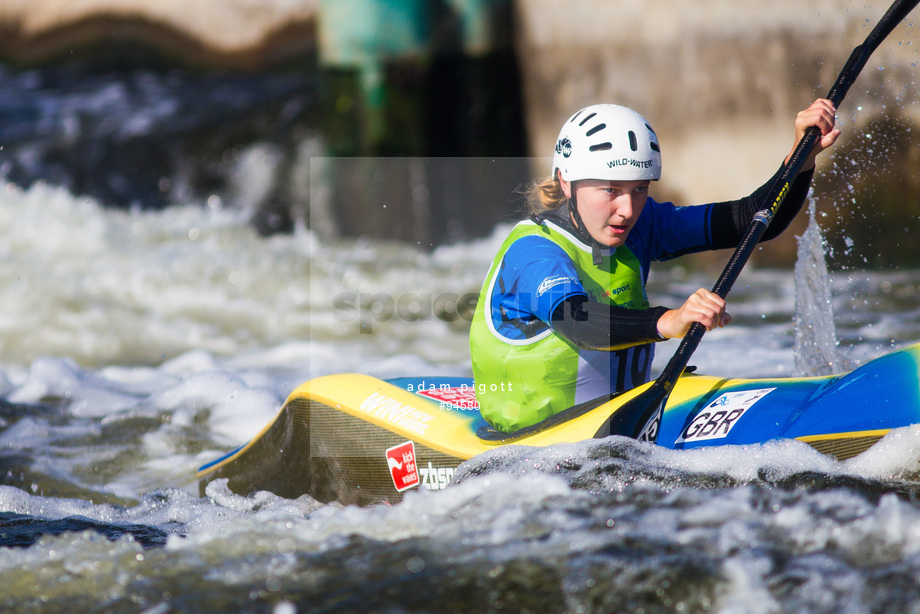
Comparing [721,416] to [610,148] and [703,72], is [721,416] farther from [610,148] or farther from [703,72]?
[703,72]

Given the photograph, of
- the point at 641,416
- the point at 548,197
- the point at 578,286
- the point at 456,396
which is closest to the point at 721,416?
the point at 641,416

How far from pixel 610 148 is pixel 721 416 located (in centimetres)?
95

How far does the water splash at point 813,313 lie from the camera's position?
3826 millimetres

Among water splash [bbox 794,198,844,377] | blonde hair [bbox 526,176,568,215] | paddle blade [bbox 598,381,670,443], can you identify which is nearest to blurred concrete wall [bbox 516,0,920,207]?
water splash [bbox 794,198,844,377]

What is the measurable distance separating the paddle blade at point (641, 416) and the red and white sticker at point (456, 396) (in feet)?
2.62

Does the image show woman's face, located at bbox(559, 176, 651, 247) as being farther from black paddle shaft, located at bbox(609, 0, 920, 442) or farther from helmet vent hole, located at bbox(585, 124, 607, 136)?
black paddle shaft, located at bbox(609, 0, 920, 442)

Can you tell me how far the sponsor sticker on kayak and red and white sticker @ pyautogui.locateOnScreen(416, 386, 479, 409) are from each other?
90 centimetres

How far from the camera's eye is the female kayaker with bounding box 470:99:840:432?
8.45 ft

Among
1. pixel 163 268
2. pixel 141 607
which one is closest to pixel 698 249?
pixel 141 607

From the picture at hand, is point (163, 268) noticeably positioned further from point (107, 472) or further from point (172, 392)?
point (107, 472)

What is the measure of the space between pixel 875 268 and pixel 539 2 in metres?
4.28

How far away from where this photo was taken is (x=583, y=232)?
2816mm

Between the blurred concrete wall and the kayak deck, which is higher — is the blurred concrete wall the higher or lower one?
the higher one

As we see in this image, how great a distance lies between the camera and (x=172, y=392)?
5215mm
